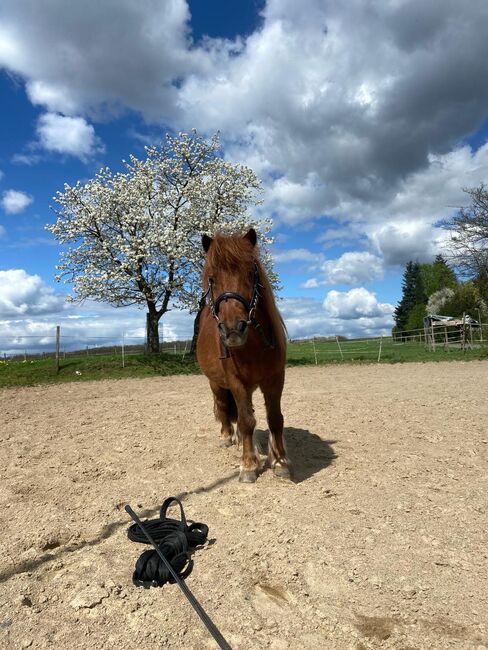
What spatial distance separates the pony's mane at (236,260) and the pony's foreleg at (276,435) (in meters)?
0.57

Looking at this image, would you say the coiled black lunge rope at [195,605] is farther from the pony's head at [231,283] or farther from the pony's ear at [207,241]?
the pony's ear at [207,241]

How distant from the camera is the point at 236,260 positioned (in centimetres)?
401

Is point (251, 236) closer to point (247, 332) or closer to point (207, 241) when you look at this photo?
point (207, 241)

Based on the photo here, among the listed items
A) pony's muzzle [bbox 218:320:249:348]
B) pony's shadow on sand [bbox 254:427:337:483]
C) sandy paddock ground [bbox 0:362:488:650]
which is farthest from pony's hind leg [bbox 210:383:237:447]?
pony's muzzle [bbox 218:320:249:348]

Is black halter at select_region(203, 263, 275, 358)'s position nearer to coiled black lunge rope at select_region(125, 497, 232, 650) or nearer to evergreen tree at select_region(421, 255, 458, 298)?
coiled black lunge rope at select_region(125, 497, 232, 650)

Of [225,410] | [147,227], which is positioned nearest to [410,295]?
[147,227]

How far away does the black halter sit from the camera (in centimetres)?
382

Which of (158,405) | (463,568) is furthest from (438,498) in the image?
(158,405)

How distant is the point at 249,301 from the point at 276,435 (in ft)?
5.33

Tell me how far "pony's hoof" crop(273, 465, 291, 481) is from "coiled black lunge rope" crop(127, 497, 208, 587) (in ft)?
4.29

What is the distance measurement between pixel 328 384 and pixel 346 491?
28.3ft

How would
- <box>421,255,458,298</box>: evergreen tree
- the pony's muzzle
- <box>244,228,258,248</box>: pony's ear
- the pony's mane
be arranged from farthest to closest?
<box>421,255,458,298</box>: evergreen tree, <box>244,228,258,248</box>: pony's ear, the pony's mane, the pony's muzzle

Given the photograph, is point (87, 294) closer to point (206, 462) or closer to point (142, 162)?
point (142, 162)

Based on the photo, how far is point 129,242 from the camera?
23594mm
